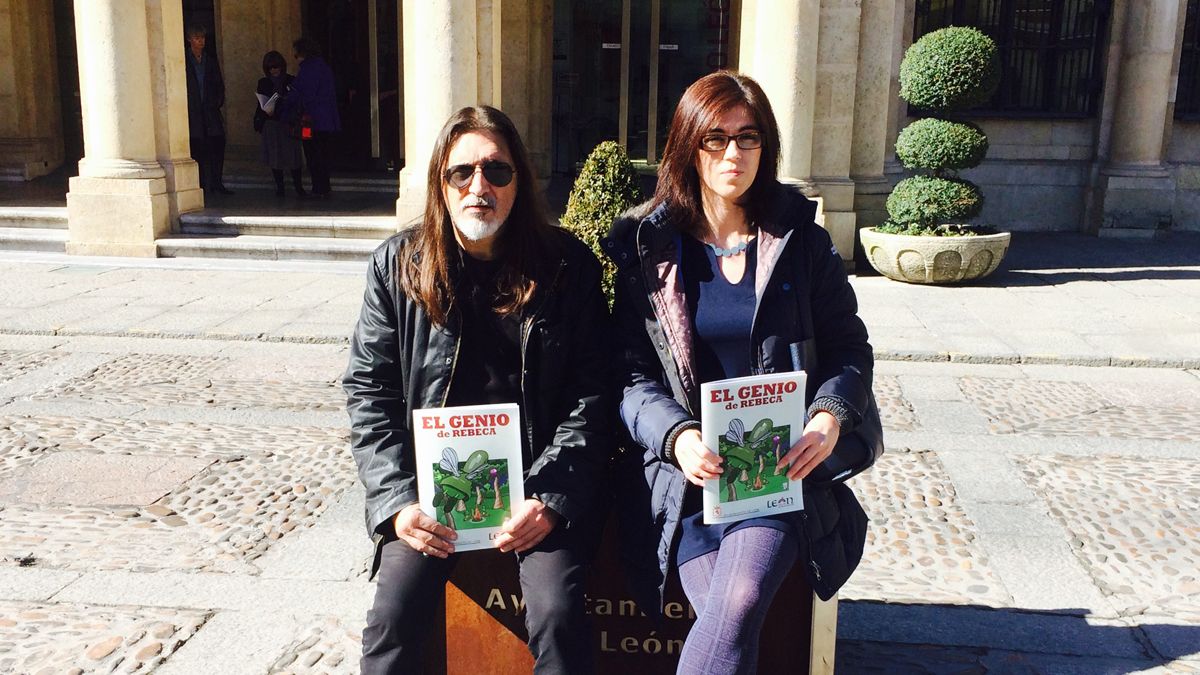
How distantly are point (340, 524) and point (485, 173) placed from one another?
6.65ft

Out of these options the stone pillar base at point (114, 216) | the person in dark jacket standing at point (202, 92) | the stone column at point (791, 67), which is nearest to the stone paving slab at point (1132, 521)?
the stone column at point (791, 67)

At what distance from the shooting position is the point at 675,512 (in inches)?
108

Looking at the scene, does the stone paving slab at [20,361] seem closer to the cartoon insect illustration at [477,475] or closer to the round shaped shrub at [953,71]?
→ the cartoon insect illustration at [477,475]

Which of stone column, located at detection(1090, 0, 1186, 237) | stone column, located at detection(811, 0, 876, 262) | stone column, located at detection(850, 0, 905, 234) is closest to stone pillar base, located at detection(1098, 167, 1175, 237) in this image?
stone column, located at detection(1090, 0, 1186, 237)

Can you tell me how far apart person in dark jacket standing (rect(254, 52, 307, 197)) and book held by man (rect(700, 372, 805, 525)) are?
37.9ft

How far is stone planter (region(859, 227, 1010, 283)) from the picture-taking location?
9.67 meters

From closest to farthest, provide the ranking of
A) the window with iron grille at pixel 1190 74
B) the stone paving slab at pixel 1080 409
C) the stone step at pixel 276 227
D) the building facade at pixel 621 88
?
the stone paving slab at pixel 1080 409 → the building facade at pixel 621 88 → the stone step at pixel 276 227 → the window with iron grille at pixel 1190 74

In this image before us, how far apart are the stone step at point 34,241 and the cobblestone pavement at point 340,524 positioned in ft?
15.6

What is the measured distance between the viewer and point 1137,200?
13.1m

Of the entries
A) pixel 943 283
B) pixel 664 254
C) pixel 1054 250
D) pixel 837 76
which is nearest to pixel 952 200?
A: pixel 943 283

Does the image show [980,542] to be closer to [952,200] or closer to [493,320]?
[493,320]

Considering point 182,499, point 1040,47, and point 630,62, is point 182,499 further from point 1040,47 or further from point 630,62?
point 1040,47

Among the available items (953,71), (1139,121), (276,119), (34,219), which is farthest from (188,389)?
(1139,121)

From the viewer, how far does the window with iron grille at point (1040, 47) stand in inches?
531
